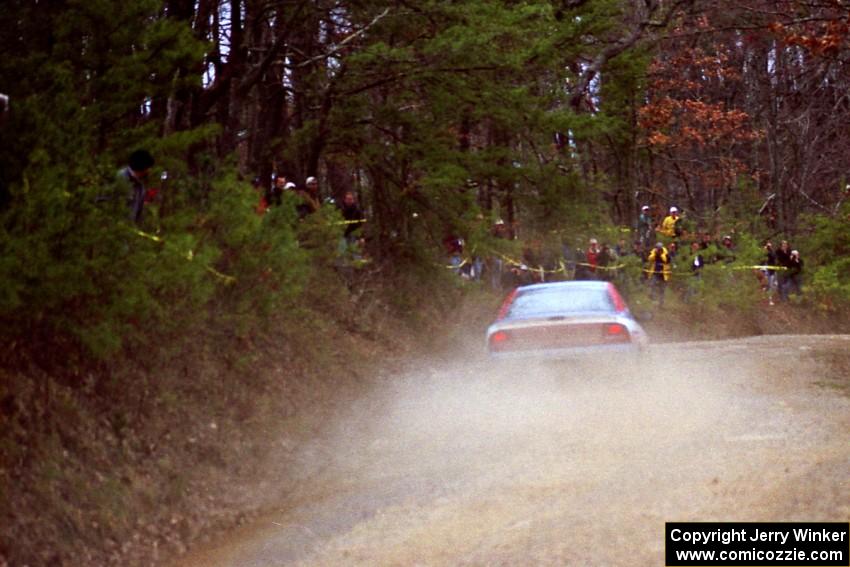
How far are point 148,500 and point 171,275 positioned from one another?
180 cm

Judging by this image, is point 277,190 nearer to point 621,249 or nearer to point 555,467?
point 555,467

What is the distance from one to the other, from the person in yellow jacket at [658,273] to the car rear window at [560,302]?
53.7 feet

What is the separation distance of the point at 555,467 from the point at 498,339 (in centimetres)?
441

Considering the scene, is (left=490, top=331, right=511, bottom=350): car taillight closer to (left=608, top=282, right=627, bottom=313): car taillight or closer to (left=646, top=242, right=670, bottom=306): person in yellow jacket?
(left=608, top=282, right=627, bottom=313): car taillight

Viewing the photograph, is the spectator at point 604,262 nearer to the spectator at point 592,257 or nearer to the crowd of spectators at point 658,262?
the crowd of spectators at point 658,262

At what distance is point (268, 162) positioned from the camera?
2014 cm

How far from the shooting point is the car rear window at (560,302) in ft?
50.3

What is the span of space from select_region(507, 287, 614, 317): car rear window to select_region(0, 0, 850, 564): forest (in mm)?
2778

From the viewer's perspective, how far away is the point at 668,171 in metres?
50.2

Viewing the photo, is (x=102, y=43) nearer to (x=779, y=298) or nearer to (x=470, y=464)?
(x=470, y=464)

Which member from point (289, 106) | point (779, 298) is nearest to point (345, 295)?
point (289, 106)

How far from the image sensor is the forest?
29.5ft

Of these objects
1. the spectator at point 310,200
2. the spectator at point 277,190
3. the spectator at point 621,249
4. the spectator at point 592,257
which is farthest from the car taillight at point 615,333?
the spectator at point 621,249

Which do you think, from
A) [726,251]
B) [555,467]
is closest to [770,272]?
[726,251]
